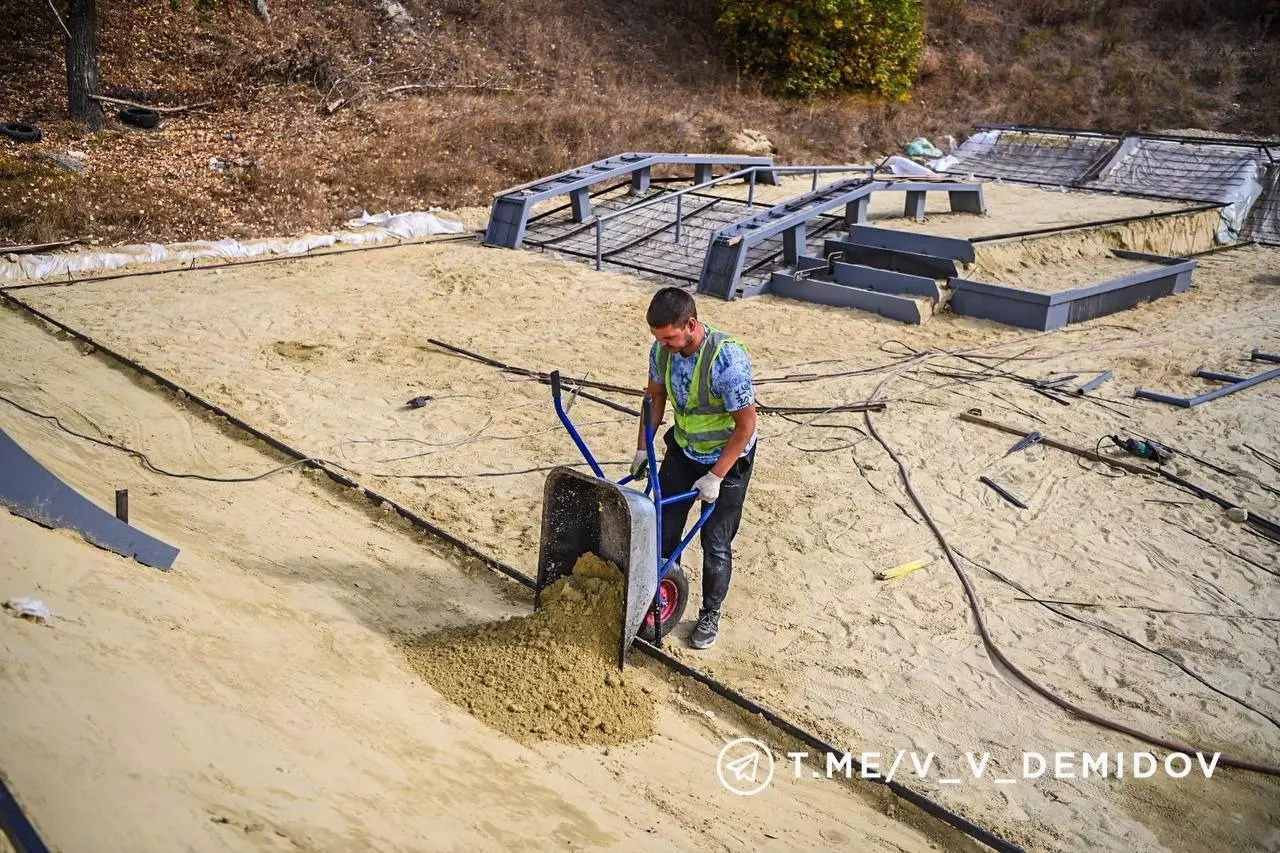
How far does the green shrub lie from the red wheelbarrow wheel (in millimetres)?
17996

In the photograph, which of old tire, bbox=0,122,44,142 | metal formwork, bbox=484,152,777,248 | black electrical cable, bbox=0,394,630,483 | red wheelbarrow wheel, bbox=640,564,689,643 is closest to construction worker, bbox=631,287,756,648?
red wheelbarrow wheel, bbox=640,564,689,643

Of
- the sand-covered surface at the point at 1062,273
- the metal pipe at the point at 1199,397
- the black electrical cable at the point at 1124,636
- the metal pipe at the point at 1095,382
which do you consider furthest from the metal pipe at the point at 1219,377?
the black electrical cable at the point at 1124,636

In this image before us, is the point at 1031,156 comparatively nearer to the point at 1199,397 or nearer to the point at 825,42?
the point at 825,42

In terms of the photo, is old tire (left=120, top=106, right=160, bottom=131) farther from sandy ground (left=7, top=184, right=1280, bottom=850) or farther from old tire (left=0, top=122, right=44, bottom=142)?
sandy ground (left=7, top=184, right=1280, bottom=850)

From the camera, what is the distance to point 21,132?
48.7 ft

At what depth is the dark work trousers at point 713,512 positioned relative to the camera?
5336 mm

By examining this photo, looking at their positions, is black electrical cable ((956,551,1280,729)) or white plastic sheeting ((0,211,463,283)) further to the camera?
white plastic sheeting ((0,211,463,283))

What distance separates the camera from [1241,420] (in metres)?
8.55

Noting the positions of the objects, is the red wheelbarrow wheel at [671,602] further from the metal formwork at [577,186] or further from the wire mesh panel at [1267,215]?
the wire mesh panel at [1267,215]

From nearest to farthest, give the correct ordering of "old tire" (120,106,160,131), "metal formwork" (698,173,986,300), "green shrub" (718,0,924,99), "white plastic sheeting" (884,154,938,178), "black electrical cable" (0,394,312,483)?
"black electrical cable" (0,394,312,483), "metal formwork" (698,173,986,300), "old tire" (120,106,160,131), "white plastic sheeting" (884,154,938,178), "green shrub" (718,0,924,99)

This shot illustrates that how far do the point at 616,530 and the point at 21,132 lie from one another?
13577 millimetres

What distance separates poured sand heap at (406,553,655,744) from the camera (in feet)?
15.6

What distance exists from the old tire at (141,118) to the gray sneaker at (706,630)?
47.0ft

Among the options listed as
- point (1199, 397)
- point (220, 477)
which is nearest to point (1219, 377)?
point (1199, 397)
